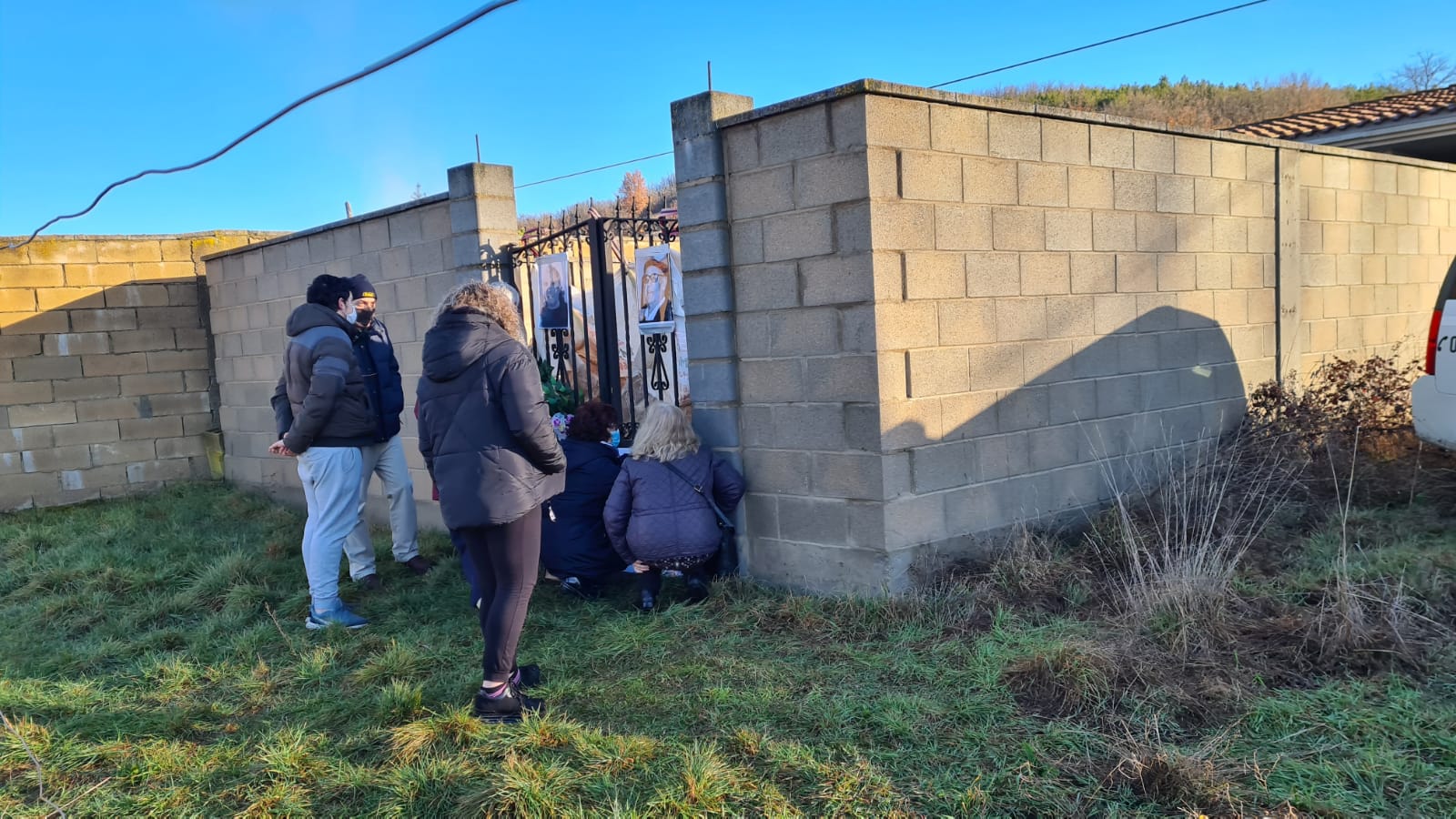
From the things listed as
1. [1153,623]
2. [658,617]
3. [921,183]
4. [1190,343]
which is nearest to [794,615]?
[658,617]

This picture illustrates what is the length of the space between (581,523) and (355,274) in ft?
12.2

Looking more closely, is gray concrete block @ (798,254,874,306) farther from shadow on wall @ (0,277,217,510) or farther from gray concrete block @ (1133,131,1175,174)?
shadow on wall @ (0,277,217,510)

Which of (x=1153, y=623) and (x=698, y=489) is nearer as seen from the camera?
(x=1153, y=623)

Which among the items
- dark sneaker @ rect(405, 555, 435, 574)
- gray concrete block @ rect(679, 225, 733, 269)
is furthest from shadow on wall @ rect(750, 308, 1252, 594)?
dark sneaker @ rect(405, 555, 435, 574)

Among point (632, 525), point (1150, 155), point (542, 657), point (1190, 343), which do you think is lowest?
point (542, 657)

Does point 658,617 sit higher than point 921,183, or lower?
lower

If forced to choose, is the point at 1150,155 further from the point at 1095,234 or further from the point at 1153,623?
the point at 1153,623

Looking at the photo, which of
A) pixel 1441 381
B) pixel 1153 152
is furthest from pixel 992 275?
pixel 1441 381

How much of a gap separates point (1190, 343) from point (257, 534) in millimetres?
7021

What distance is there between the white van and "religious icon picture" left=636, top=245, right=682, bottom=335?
4.41 m

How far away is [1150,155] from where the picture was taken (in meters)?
5.97

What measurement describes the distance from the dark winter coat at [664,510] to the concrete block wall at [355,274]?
6.23ft

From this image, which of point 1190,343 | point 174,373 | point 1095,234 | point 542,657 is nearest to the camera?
point 542,657

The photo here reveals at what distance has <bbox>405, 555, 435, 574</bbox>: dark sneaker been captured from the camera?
6113mm
